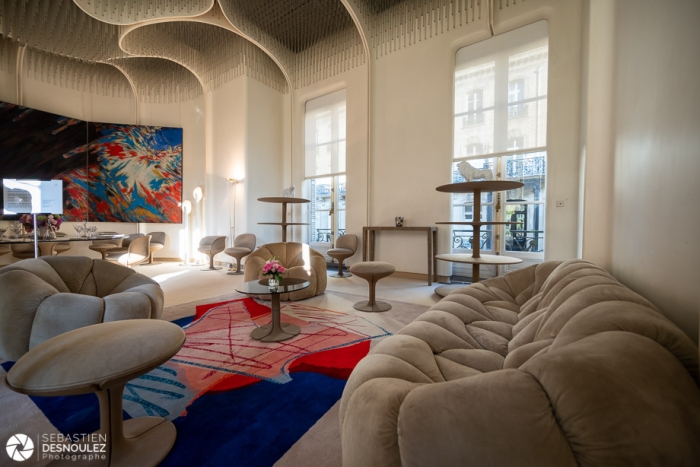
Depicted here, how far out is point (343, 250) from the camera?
5.91 meters

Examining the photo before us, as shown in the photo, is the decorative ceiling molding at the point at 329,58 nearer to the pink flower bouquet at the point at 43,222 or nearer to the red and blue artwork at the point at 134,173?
the red and blue artwork at the point at 134,173

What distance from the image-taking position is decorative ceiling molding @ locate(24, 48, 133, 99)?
6.82m

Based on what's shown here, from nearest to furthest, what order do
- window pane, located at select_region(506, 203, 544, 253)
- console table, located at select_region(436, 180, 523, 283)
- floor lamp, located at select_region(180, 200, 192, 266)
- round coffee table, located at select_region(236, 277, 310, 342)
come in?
round coffee table, located at select_region(236, 277, 310, 342) → console table, located at select_region(436, 180, 523, 283) → window pane, located at select_region(506, 203, 544, 253) → floor lamp, located at select_region(180, 200, 192, 266)

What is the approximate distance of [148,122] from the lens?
27.0ft

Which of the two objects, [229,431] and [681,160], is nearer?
[681,160]

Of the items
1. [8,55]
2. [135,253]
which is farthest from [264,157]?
[8,55]

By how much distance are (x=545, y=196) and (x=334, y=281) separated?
387 cm

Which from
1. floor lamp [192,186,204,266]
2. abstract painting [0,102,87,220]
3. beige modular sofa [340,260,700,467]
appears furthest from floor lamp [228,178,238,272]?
beige modular sofa [340,260,700,467]

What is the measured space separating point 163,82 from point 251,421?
9998mm

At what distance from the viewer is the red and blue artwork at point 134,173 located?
24.8 ft

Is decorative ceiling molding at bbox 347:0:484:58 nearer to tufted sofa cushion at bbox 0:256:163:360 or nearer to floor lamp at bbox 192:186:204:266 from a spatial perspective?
floor lamp at bbox 192:186:204:266

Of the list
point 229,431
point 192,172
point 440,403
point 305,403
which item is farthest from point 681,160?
point 192,172

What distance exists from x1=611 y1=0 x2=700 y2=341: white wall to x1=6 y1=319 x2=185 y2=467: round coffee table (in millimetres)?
2151

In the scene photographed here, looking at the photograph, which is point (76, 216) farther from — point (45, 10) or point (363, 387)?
point (363, 387)
